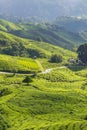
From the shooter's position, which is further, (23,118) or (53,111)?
(53,111)

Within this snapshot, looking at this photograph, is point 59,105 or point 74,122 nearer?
point 74,122

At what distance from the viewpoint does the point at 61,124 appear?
15738 centimetres

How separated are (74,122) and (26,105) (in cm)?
3912

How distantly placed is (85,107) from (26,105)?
3113 cm

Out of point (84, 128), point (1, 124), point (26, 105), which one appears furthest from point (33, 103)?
point (84, 128)

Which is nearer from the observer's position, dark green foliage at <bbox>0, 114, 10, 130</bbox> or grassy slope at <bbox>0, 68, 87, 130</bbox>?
grassy slope at <bbox>0, 68, 87, 130</bbox>

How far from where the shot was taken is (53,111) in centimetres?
18725

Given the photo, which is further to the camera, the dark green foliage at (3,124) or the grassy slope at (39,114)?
the dark green foliage at (3,124)

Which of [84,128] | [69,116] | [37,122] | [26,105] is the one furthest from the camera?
[26,105]

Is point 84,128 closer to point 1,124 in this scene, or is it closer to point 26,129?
point 26,129

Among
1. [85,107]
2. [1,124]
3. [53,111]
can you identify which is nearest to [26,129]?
[1,124]

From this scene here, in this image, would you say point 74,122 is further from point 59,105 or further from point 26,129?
point 59,105

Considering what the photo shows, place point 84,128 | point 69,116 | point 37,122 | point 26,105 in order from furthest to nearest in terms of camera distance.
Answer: point 26,105, point 69,116, point 37,122, point 84,128

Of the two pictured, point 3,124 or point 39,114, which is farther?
point 39,114
